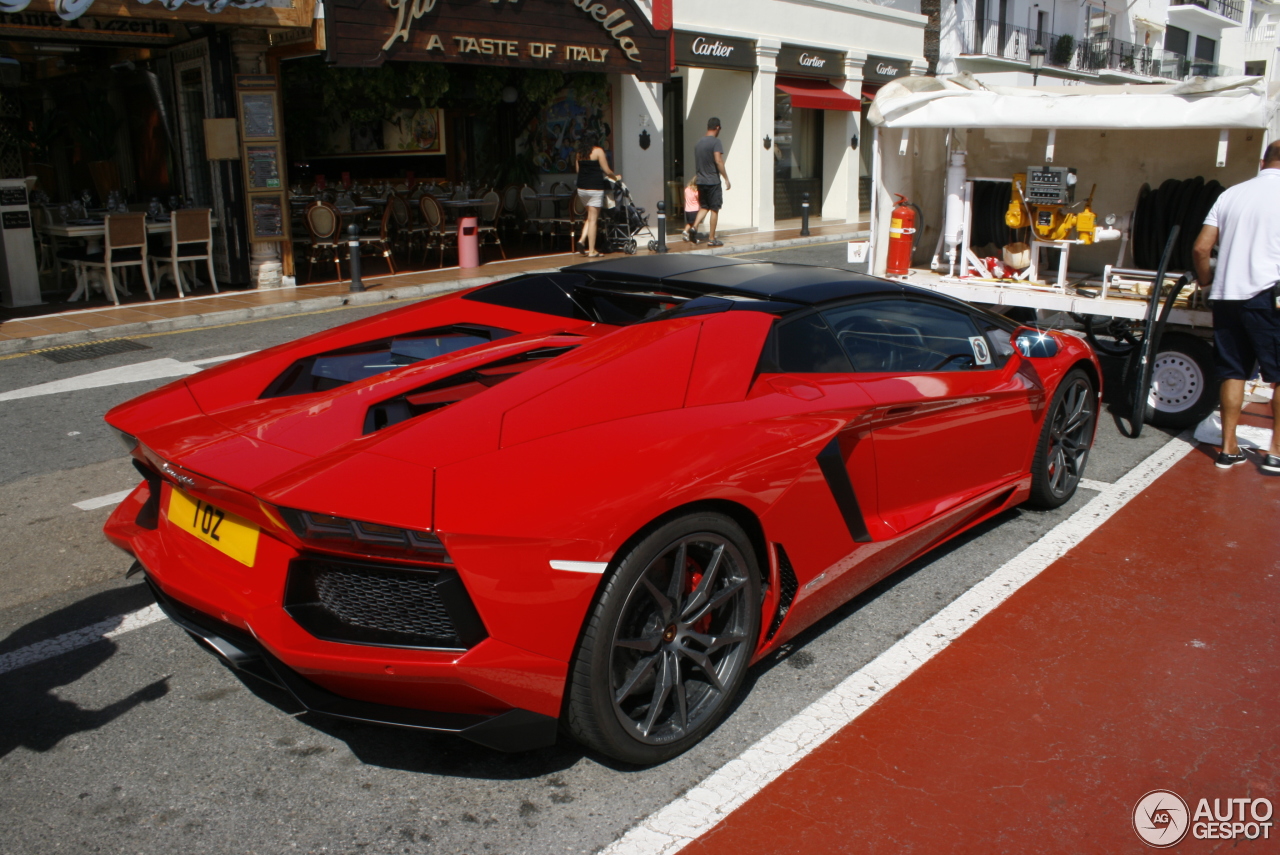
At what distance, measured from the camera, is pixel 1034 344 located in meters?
4.66

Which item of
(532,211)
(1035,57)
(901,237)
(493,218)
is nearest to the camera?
(901,237)

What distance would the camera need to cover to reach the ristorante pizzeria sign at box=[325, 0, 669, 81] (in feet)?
42.9

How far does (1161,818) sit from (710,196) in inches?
641

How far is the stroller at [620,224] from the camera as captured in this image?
17344 mm

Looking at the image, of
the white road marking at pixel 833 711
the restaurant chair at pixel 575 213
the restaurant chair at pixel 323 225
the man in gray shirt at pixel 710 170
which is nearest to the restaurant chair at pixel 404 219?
the restaurant chair at pixel 323 225

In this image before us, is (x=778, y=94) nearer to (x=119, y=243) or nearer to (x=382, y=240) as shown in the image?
(x=382, y=240)

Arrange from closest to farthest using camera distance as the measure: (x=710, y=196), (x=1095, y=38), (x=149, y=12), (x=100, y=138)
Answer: (x=149, y=12) → (x=100, y=138) → (x=710, y=196) → (x=1095, y=38)

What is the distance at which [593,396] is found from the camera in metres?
2.99

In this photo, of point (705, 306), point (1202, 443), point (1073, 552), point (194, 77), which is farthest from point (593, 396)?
point (194, 77)

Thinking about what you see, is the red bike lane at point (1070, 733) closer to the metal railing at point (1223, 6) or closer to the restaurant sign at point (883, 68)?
the restaurant sign at point (883, 68)

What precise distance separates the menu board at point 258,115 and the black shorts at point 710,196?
315 inches

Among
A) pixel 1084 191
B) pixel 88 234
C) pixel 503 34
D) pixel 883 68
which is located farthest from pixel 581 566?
pixel 883 68

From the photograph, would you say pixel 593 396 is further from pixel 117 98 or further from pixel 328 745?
pixel 117 98

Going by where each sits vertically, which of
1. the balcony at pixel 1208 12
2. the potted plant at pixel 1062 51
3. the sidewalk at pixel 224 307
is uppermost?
the balcony at pixel 1208 12
